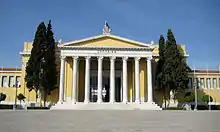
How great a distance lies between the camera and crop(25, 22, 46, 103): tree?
4078 centimetres

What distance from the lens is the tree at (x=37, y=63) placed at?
1606 inches

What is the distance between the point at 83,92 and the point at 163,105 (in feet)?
50.0

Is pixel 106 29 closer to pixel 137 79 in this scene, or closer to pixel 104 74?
pixel 104 74

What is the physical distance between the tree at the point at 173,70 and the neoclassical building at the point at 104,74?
260 cm

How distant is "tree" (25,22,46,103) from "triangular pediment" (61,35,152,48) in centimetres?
444

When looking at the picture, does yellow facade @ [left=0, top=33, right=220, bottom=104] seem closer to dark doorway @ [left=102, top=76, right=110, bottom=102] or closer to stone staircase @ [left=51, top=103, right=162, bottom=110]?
dark doorway @ [left=102, top=76, right=110, bottom=102]

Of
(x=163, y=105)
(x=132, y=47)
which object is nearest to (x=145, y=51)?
(x=132, y=47)

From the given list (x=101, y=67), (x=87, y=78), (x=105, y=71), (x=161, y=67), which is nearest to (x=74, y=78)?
(x=87, y=78)

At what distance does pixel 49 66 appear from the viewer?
139ft

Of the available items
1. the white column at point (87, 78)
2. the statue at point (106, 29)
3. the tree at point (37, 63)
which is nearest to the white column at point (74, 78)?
the white column at point (87, 78)

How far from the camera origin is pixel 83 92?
47.8 m

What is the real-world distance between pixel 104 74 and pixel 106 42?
611cm

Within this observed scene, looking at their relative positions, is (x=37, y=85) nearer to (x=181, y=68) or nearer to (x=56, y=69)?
(x=56, y=69)

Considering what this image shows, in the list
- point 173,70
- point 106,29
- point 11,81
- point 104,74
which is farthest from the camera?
point 11,81
